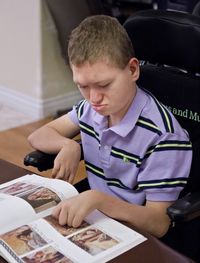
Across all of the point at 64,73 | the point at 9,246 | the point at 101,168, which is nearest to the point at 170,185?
the point at 101,168

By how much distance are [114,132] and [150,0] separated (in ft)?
7.79

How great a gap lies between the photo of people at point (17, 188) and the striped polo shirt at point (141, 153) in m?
0.26

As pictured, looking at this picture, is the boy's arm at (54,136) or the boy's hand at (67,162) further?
the boy's arm at (54,136)

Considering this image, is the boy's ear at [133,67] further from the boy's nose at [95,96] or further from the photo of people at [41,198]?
the photo of people at [41,198]

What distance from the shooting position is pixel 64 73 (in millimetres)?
3414

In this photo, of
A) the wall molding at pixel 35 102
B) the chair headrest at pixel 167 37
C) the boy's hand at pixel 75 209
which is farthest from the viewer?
the wall molding at pixel 35 102

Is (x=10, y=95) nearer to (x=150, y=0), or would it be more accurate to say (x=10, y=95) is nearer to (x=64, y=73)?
(x=64, y=73)

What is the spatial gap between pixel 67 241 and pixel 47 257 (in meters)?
0.06

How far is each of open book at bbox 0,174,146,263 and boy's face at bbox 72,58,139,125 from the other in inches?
8.7

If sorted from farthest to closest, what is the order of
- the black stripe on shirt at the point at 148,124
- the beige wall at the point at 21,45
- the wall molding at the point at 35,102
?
the wall molding at the point at 35,102, the beige wall at the point at 21,45, the black stripe on shirt at the point at 148,124

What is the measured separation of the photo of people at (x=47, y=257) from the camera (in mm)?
855

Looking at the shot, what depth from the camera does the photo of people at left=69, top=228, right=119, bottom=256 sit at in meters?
0.89

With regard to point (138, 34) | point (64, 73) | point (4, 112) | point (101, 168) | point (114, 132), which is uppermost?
point (138, 34)

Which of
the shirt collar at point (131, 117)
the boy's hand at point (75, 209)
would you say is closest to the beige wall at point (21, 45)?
the shirt collar at point (131, 117)
